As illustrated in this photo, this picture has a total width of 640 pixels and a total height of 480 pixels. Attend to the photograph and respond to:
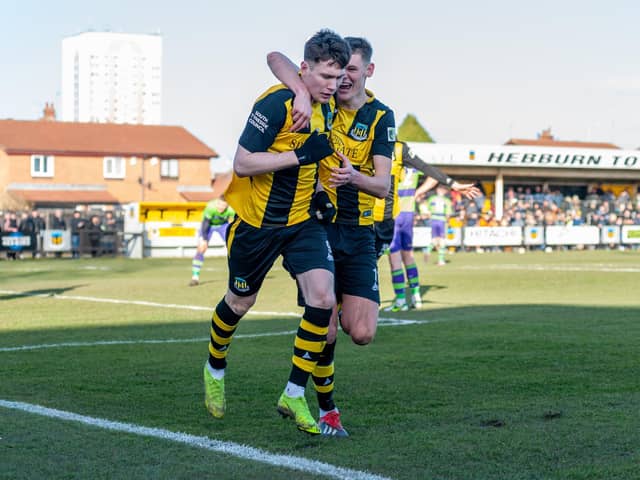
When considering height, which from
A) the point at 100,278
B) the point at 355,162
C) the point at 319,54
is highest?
the point at 319,54

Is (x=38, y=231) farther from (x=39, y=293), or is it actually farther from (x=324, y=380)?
(x=324, y=380)

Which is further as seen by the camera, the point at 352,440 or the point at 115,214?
the point at 115,214

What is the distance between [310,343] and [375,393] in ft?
4.60

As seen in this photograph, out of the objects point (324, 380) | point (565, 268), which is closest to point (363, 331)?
point (324, 380)

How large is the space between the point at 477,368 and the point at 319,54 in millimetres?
3417

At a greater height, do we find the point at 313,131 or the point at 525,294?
the point at 313,131

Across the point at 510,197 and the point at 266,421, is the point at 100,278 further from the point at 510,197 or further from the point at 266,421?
the point at 510,197

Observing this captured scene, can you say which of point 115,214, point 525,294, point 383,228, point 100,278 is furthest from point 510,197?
point 383,228

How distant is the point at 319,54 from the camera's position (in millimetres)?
5945

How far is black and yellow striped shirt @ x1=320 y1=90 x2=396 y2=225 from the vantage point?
6.71 m

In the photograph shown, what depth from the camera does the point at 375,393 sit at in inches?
284

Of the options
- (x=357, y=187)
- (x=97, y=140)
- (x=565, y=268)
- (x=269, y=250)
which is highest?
(x=97, y=140)

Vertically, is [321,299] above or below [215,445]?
above

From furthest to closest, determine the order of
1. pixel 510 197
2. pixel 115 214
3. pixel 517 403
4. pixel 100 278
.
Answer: pixel 510 197
pixel 115 214
pixel 100 278
pixel 517 403
